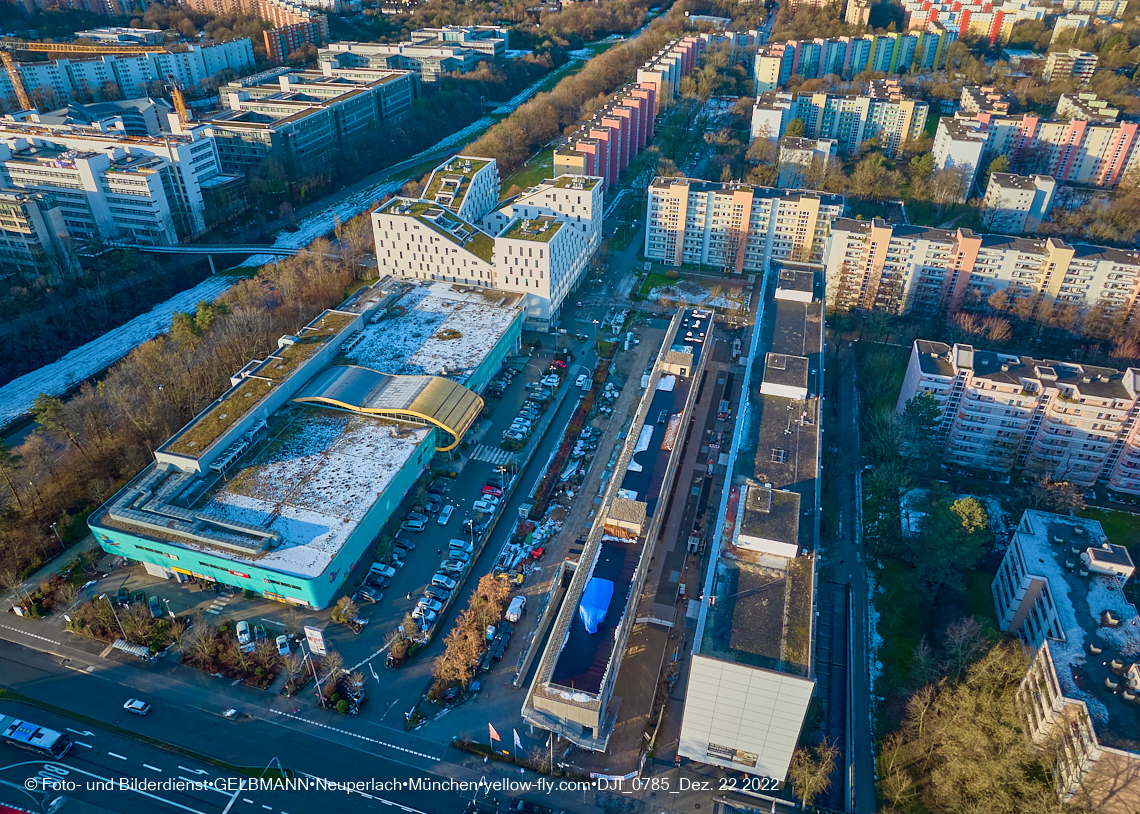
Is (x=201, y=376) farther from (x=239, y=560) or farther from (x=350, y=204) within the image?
(x=350, y=204)

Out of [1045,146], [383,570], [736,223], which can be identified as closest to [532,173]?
[736,223]

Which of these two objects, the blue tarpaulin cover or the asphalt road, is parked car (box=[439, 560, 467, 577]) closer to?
the blue tarpaulin cover

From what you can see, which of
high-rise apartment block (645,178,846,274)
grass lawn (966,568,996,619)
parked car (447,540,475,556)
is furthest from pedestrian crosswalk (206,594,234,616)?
high-rise apartment block (645,178,846,274)

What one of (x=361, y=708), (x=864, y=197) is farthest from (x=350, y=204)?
(x=361, y=708)

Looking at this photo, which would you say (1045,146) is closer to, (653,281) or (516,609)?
(653,281)

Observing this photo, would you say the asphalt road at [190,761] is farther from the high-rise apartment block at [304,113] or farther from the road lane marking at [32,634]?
the high-rise apartment block at [304,113]

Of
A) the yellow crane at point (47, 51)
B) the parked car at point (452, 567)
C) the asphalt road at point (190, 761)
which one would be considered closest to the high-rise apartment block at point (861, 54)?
the yellow crane at point (47, 51)
